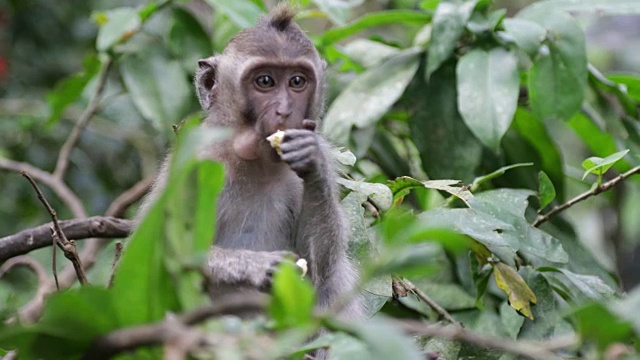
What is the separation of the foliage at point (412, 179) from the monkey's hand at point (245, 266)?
0.27 meters

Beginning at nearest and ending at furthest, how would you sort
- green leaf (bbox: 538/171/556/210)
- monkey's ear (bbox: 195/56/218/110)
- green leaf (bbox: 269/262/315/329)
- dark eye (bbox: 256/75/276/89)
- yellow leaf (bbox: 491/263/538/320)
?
green leaf (bbox: 269/262/315/329), yellow leaf (bbox: 491/263/538/320), green leaf (bbox: 538/171/556/210), dark eye (bbox: 256/75/276/89), monkey's ear (bbox: 195/56/218/110)

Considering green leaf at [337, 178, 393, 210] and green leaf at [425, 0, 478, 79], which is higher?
green leaf at [425, 0, 478, 79]

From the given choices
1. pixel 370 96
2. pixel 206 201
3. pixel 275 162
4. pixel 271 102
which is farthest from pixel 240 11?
pixel 206 201

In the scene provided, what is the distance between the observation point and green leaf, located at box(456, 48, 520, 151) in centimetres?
389

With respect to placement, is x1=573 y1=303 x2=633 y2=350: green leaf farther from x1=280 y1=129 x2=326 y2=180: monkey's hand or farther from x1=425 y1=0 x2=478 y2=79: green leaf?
x1=425 y1=0 x2=478 y2=79: green leaf

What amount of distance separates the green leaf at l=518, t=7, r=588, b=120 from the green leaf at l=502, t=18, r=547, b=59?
6 centimetres

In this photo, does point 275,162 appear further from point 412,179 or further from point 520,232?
point 520,232

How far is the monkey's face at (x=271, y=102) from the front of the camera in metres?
3.40

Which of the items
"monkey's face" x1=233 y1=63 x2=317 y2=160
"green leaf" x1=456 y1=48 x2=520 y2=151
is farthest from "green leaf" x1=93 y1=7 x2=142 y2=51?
"green leaf" x1=456 y1=48 x2=520 y2=151

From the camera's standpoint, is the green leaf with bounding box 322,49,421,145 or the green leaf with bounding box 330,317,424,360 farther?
the green leaf with bounding box 322,49,421,145

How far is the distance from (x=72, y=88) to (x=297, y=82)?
1.92 m

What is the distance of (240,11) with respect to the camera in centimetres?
469

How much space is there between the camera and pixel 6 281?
6.12 m

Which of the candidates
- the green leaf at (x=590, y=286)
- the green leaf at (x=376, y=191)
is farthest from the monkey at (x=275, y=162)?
the green leaf at (x=590, y=286)
